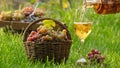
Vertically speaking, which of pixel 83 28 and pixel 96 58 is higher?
pixel 83 28

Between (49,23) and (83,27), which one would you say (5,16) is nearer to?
(49,23)

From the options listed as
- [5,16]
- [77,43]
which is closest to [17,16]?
[5,16]

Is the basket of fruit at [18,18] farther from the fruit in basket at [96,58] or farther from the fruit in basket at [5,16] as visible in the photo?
the fruit in basket at [96,58]

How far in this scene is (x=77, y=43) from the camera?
485cm

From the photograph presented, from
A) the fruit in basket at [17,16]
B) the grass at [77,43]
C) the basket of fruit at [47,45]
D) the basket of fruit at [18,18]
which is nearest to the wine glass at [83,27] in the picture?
the basket of fruit at [47,45]

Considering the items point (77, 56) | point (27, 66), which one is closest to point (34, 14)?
point (77, 56)

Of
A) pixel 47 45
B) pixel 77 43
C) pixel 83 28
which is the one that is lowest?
pixel 77 43

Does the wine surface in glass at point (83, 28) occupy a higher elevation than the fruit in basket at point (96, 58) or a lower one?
higher

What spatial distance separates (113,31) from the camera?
18.6 feet

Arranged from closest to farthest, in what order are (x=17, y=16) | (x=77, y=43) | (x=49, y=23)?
(x=49, y=23) → (x=77, y=43) → (x=17, y=16)

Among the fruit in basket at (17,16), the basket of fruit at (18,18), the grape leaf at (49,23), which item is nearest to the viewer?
the grape leaf at (49,23)

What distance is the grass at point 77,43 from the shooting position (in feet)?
12.3

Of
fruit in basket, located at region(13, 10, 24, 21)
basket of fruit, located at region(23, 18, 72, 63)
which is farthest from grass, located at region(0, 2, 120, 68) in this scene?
fruit in basket, located at region(13, 10, 24, 21)

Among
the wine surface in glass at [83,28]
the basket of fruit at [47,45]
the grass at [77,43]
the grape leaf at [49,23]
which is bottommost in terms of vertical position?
the grass at [77,43]
